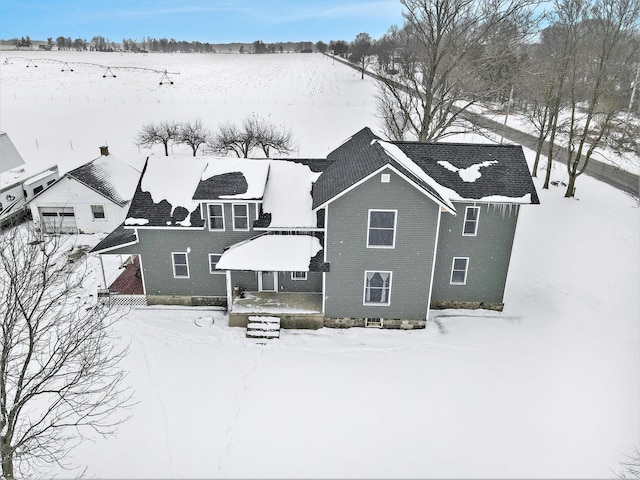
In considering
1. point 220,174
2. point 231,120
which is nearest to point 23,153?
point 231,120

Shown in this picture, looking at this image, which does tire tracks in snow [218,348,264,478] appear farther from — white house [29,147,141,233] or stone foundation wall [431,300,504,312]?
white house [29,147,141,233]

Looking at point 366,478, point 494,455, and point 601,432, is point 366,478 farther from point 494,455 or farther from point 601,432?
point 601,432

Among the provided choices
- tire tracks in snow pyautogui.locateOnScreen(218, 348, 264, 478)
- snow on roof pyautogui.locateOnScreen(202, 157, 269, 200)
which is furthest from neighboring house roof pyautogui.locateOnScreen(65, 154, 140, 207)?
tire tracks in snow pyautogui.locateOnScreen(218, 348, 264, 478)

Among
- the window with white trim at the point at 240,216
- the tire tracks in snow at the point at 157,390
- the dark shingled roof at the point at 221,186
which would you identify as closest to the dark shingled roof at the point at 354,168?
the window with white trim at the point at 240,216

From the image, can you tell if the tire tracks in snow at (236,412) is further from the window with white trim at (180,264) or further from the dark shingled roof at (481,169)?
the dark shingled roof at (481,169)

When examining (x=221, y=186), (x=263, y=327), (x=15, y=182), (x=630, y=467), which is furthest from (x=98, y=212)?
(x=630, y=467)

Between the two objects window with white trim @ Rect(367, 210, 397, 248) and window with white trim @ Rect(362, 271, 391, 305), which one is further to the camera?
window with white trim @ Rect(362, 271, 391, 305)

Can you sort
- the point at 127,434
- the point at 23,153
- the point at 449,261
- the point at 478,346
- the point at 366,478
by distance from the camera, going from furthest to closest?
the point at 23,153 < the point at 449,261 < the point at 478,346 < the point at 127,434 < the point at 366,478
